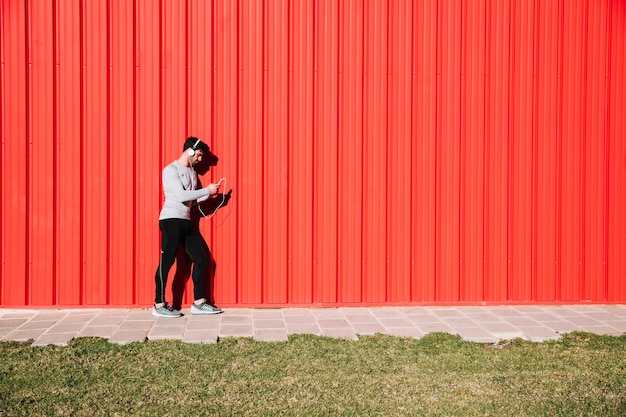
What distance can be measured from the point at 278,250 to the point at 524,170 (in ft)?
10.2

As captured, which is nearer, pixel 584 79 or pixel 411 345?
pixel 411 345

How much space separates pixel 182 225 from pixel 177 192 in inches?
14.3

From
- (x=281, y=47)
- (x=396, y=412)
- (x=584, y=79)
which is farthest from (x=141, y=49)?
(x=584, y=79)

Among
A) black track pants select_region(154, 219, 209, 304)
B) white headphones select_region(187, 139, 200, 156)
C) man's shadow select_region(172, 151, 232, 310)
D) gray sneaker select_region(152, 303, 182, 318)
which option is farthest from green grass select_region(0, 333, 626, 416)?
white headphones select_region(187, 139, 200, 156)

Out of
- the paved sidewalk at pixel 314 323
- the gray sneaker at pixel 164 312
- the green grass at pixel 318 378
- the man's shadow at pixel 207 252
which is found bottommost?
the green grass at pixel 318 378

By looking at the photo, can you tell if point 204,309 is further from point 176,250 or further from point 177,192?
point 177,192

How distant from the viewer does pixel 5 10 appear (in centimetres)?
616

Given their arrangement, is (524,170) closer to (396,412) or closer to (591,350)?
(591,350)

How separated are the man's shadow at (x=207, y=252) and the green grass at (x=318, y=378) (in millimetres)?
1522

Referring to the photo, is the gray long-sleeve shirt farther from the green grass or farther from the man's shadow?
the green grass

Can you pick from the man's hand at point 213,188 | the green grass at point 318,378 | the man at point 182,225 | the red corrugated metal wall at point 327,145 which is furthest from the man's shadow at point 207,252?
the green grass at point 318,378

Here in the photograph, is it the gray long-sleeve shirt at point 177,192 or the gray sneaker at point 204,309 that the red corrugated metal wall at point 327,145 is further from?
the gray long-sleeve shirt at point 177,192

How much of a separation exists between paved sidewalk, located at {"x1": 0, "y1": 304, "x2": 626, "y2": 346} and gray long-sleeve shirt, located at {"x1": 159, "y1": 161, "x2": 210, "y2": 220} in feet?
3.62

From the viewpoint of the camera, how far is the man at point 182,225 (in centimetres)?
593
